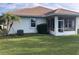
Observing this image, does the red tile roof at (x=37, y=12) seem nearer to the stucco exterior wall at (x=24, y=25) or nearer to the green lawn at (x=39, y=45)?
the stucco exterior wall at (x=24, y=25)

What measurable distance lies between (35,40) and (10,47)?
49cm

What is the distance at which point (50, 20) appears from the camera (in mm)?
10602

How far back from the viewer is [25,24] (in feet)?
34.9

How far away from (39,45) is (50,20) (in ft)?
1.69

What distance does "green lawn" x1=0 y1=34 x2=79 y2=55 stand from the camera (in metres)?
10.5

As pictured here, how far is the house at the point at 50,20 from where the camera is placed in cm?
1055

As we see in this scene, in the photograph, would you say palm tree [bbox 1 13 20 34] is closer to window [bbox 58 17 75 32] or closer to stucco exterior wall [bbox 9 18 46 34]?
stucco exterior wall [bbox 9 18 46 34]

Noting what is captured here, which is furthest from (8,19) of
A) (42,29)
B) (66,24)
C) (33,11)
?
(66,24)

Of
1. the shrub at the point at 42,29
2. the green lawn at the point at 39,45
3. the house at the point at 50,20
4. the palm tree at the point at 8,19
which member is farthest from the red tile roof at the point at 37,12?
the green lawn at the point at 39,45

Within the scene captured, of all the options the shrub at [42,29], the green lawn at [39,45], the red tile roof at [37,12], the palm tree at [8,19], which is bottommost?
the green lawn at [39,45]

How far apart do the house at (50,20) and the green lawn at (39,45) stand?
0.12 m

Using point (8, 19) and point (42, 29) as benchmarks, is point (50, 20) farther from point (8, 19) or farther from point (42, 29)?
point (8, 19)

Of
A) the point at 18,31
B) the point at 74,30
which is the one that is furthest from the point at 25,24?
the point at 74,30
